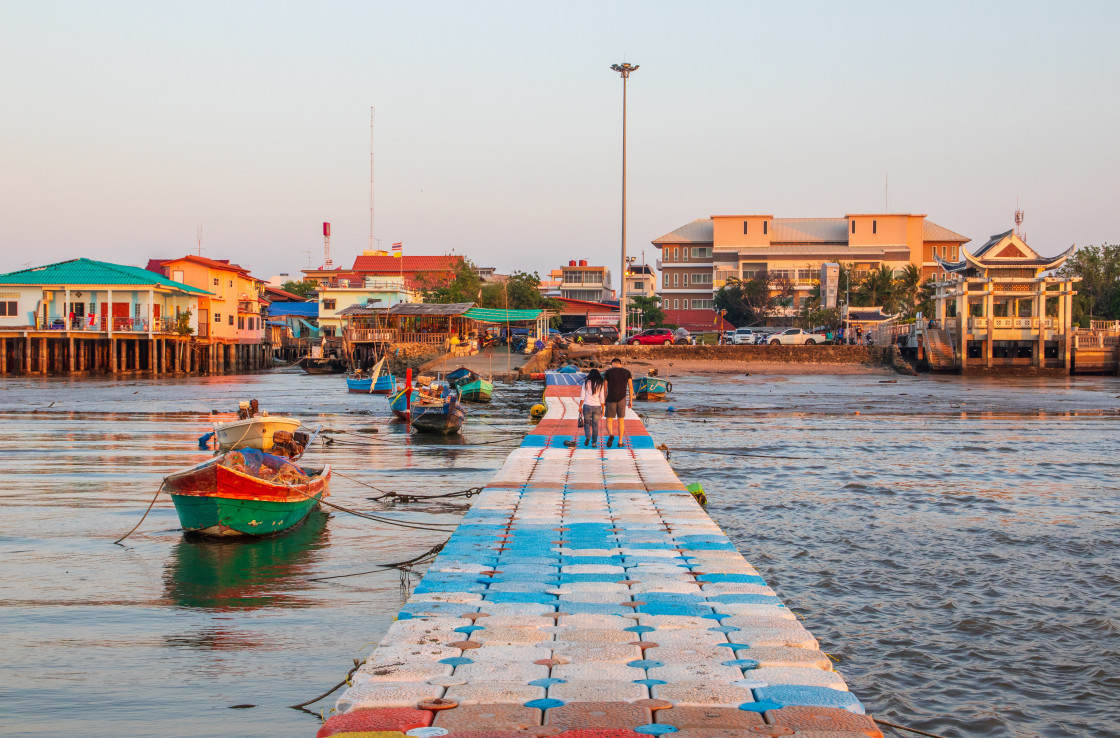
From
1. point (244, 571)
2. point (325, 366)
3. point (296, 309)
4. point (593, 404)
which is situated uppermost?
point (296, 309)

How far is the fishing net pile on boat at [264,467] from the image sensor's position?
12211 millimetres

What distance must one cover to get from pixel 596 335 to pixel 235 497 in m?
61.5

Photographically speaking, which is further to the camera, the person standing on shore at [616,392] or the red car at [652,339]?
the red car at [652,339]

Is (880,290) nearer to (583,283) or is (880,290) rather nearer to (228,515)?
(583,283)

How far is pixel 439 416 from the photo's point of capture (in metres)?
26.1

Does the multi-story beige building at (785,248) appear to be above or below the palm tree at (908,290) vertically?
above

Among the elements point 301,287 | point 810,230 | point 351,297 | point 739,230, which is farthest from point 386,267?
point 810,230

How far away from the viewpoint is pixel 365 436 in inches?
1033

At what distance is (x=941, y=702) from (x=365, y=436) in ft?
68.3

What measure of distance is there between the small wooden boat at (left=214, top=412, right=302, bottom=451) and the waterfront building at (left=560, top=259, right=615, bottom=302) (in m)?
83.8

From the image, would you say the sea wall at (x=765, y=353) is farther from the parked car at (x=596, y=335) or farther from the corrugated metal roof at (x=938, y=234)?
the corrugated metal roof at (x=938, y=234)

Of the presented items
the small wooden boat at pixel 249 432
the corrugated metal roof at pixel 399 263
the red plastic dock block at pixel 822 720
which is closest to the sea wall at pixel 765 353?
the small wooden boat at pixel 249 432

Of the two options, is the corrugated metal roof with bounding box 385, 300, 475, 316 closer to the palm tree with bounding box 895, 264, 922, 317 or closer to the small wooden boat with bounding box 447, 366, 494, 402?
the small wooden boat with bounding box 447, 366, 494, 402

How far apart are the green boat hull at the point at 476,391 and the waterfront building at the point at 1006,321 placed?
32.1 metres
